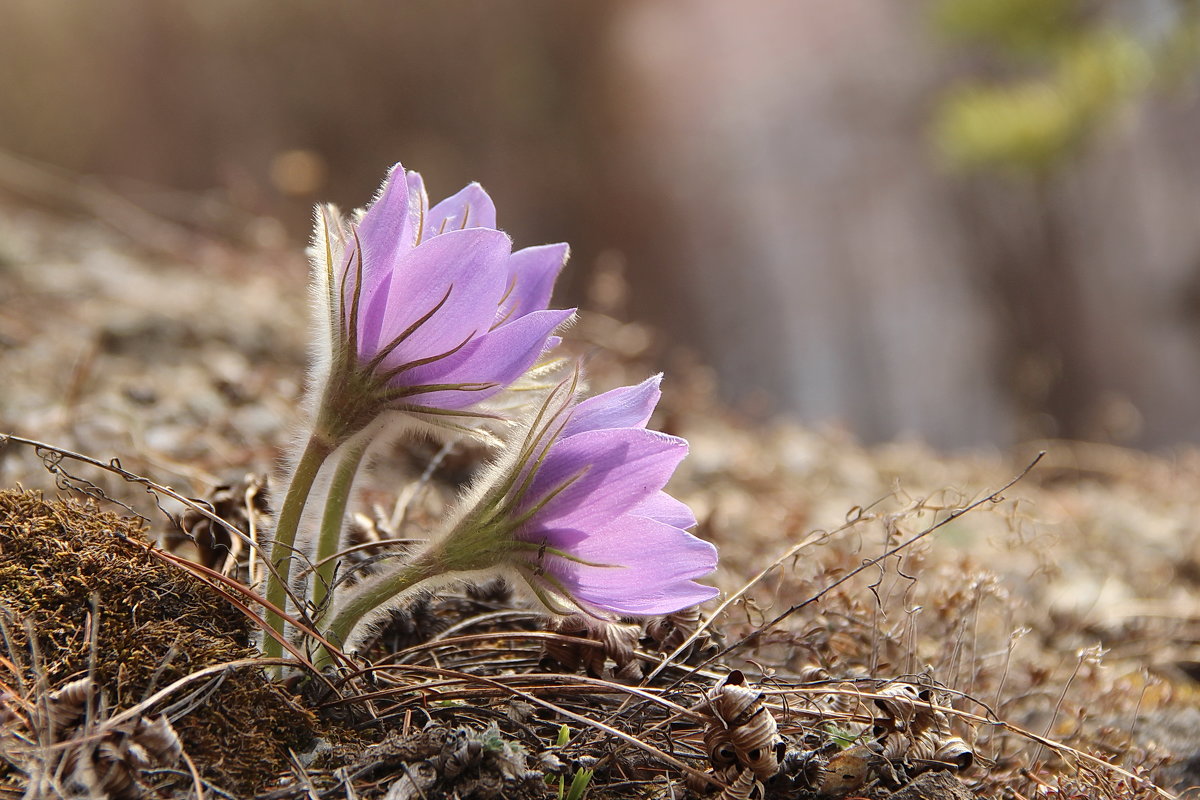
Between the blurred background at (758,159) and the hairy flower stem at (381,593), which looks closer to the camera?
the hairy flower stem at (381,593)

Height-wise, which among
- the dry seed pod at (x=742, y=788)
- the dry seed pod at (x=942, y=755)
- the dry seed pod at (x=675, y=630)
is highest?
the dry seed pod at (x=675, y=630)

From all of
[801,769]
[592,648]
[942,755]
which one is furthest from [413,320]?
[942,755]

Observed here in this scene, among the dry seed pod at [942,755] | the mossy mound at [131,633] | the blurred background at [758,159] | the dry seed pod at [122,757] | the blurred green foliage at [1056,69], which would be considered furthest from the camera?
the blurred background at [758,159]

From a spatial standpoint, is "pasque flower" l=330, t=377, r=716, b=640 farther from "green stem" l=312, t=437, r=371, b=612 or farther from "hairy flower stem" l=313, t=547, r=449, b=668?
"green stem" l=312, t=437, r=371, b=612

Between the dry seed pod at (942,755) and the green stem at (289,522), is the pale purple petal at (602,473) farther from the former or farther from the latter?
the dry seed pod at (942,755)

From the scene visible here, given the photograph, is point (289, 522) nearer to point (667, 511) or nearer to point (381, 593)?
point (381, 593)

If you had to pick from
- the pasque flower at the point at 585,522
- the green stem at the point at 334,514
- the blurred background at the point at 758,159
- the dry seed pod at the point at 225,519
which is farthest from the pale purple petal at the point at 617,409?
the blurred background at the point at 758,159

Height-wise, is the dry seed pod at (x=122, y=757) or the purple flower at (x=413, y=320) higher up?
the purple flower at (x=413, y=320)

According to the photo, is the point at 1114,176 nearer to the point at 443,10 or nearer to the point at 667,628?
the point at 443,10

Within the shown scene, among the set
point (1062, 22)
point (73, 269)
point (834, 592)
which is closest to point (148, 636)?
point (834, 592)
